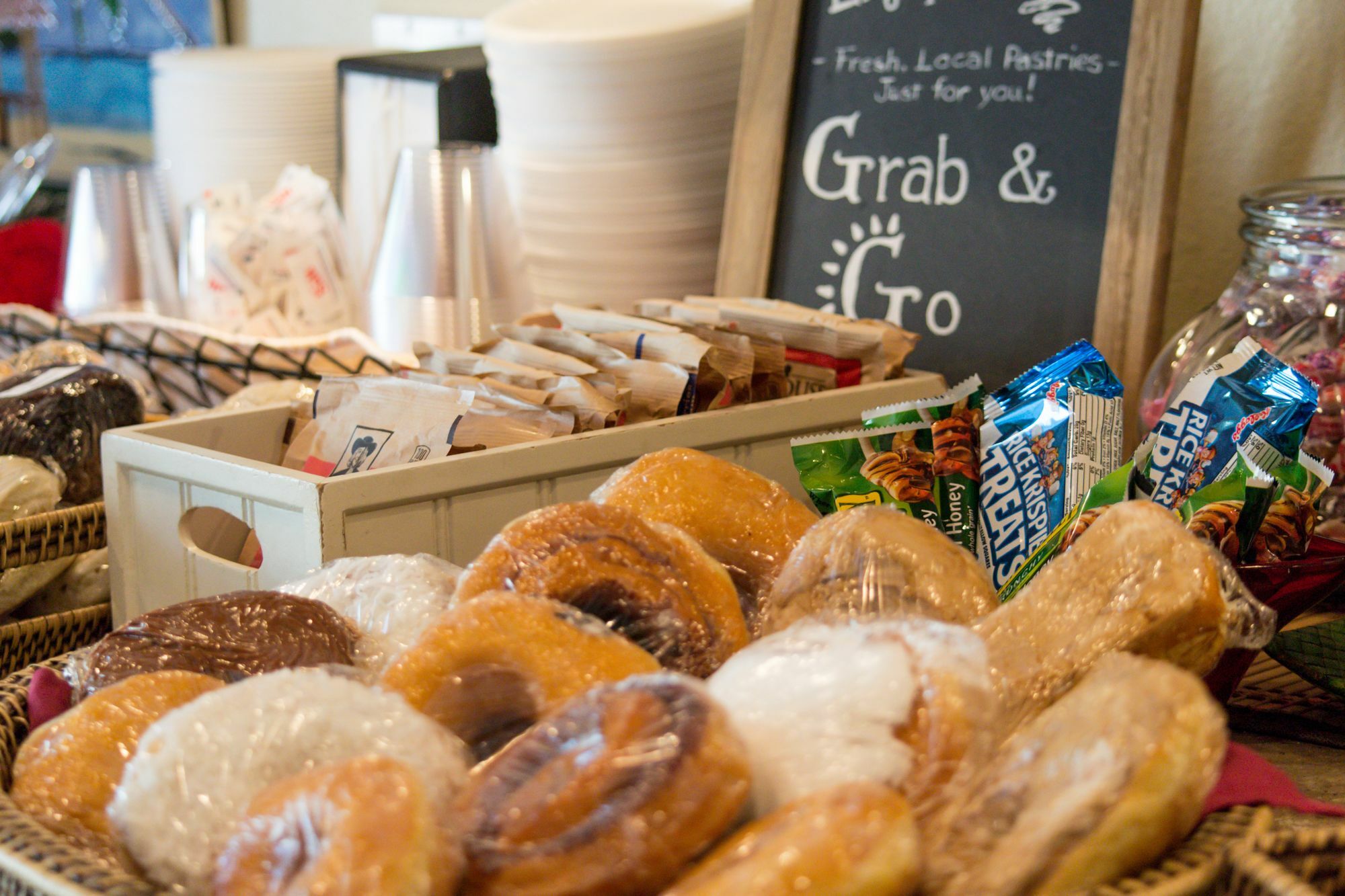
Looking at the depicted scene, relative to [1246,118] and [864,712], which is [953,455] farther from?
[1246,118]

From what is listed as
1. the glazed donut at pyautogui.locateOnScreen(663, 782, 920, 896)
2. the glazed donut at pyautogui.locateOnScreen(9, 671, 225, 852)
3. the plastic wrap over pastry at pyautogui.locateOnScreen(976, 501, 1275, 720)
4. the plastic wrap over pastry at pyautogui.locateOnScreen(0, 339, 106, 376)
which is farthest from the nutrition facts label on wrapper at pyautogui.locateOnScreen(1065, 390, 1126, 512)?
the plastic wrap over pastry at pyautogui.locateOnScreen(0, 339, 106, 376)

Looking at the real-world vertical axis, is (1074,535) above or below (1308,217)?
below

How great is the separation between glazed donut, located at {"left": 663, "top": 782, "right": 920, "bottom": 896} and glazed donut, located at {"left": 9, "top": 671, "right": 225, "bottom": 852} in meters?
0.26

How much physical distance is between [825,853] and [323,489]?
1.67ft

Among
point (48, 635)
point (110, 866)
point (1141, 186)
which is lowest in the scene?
point (48, 635)

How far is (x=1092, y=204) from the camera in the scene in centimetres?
121

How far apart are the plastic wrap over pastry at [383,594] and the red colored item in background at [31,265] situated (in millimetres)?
1602

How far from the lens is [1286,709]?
81cm

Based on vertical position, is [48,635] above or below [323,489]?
below

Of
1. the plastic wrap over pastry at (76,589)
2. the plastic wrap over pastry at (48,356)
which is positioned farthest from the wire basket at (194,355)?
the plastic wrap over pastry at (76,589)

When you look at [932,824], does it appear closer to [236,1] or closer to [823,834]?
[823,834]

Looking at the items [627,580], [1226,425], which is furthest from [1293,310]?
[627,580]

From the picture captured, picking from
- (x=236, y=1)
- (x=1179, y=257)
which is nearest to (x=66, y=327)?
(x=1179, y=257)

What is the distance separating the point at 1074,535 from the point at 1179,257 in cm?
78
